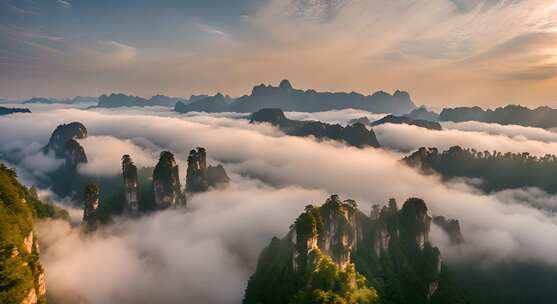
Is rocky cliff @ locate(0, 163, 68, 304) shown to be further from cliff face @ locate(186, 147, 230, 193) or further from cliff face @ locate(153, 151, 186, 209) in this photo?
cliff face @ locate(186, 147, 230, 193)

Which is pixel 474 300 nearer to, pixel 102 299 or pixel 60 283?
pixel 102 299

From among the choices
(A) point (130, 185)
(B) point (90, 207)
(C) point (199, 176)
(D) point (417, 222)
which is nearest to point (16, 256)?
(B) point (90, 207)

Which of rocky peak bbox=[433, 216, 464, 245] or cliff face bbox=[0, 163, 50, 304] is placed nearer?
cliff face bbox=[0, 163, 50, 304]

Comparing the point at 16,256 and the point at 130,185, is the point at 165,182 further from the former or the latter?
the point at 16,256

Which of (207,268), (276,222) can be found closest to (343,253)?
(207,268)

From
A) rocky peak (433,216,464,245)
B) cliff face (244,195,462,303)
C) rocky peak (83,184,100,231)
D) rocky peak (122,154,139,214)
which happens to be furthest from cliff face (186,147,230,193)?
rocky peak (433,216,464,245)

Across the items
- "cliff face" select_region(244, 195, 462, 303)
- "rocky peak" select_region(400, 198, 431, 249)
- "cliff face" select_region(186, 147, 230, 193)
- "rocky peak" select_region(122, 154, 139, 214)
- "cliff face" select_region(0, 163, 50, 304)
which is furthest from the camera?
"cliff face" select_region(186, 147, 230, 193)
